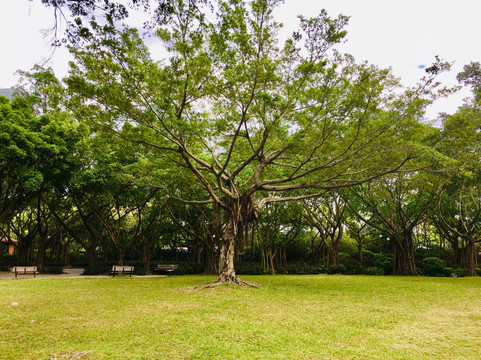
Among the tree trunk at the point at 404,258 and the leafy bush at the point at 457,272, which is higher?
the tree trunk at the point at 404,258

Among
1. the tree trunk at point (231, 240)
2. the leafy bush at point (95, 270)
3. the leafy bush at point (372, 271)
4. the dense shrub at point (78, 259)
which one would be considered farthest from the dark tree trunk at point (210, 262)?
the dense shrub at point (78, 259)

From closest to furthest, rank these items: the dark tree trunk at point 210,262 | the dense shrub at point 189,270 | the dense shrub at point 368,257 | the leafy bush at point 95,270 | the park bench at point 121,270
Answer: the park bench at point 121,270 → the leafy bush at point 95,270 → the dark tree trunk at point 210,262 → the dense shrub at point 189,270 → the dense shrub at point 368,257

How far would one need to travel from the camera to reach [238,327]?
555 cm

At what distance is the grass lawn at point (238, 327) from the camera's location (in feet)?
14.0

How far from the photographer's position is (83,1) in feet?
11.4

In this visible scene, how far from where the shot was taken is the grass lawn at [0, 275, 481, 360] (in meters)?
4.27

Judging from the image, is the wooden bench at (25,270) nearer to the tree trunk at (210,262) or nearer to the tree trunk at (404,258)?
the tree trunk at (210,262)

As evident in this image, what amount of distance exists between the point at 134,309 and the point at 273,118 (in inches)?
262

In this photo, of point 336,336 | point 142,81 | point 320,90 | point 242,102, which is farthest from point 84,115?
point 336,336

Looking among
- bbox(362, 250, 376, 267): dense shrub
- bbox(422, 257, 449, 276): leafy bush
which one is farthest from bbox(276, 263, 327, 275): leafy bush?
bbox(422, 257, 449, 276): leafy bush

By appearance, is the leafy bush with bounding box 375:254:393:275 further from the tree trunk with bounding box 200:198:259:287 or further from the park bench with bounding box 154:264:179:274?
the park bench with bounding box 154:264:179:274

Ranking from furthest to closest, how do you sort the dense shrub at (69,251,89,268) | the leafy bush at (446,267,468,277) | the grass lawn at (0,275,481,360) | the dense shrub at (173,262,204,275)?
1. the dense shrub at (69,251,89,268)
2. the dense shrub at (173,262,204,275)
3. the leafy bush at (446,267,468,277)
4. the grass lawn at (0,275,481,360)

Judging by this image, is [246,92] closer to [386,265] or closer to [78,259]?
[386,265]

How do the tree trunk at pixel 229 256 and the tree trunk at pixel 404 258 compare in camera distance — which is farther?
the tree trunk at pixel 404 258
